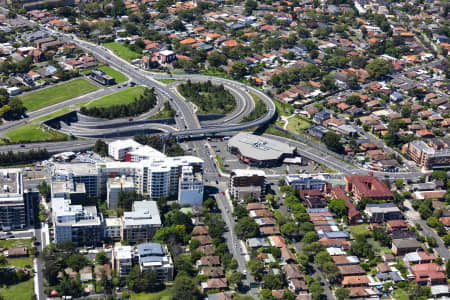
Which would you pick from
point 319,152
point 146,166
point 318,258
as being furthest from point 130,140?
point 318,258

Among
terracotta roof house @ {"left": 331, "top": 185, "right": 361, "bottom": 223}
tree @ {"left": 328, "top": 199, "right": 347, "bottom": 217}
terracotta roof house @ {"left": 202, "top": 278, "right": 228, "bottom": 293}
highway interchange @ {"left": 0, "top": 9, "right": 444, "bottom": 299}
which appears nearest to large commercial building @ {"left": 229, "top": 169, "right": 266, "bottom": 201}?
highway interchange @ {"left": 0, "top": 9, "right": 444, "bottom": 299}

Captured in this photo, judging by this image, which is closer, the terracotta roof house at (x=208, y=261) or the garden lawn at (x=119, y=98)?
the terracotta roof house at (x=208, y=261)

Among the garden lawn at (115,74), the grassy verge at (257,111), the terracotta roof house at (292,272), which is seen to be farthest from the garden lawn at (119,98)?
the terracotta roof house at (292,272)

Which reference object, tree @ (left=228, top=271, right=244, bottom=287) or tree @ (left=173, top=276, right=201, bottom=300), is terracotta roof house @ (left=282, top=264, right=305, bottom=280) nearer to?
tree @ (left=228, top=271, right=244, bottom=287)

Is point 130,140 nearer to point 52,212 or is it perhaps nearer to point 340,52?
point 52,212

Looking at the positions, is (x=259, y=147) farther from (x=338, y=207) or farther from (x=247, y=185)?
(x=338, y=207)

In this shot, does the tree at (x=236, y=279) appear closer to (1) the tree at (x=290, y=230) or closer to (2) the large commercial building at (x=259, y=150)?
(1) the tree at (x=290, y=230)
